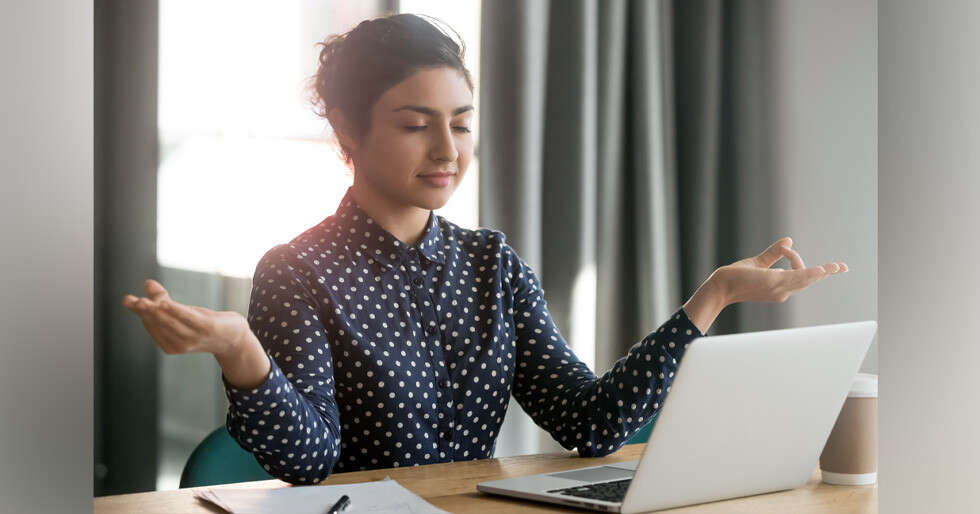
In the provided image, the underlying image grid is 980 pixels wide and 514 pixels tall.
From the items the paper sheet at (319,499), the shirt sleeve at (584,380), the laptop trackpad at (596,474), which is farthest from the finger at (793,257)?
the paper sheet at (319,499)

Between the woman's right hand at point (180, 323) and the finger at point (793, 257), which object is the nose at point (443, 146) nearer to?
the finger at point (793, 257)

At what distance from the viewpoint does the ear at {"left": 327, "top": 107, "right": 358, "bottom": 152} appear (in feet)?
4.71

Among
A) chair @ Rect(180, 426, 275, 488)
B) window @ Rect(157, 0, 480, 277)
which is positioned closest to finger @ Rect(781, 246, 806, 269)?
chair @ Rect(180, 426, 275, 488)

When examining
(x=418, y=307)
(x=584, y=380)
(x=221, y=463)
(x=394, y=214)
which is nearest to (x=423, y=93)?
(x=394, y=214)

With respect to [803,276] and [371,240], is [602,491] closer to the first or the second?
[803,276]

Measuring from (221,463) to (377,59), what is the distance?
0.62 m

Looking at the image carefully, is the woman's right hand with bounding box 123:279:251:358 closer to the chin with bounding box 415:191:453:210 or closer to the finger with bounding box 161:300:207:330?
the finger with bounding box 161:300:207:330

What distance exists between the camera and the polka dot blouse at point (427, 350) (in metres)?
1.15

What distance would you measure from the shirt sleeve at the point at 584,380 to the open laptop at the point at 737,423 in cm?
22
